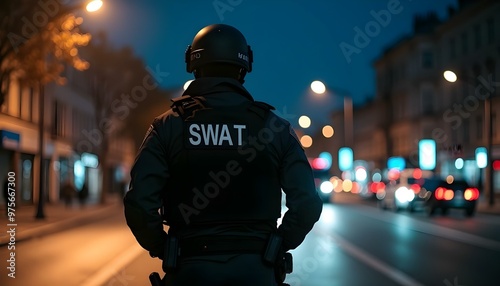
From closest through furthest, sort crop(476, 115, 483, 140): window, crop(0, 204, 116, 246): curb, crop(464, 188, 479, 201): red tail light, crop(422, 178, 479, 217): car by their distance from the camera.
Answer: crop(0, 204, 116, 246): curb, crop(464, 188, 479, 201): red tail light, crop(422, 178, 479, 217): car, crop(476, 115, 483, 140): window

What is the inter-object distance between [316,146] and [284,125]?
135235 mm

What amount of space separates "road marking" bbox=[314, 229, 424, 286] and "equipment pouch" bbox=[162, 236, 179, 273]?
24.9ft

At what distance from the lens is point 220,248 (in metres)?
3.21

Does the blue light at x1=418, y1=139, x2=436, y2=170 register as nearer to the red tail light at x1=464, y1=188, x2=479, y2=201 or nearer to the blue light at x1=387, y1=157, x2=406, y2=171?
the red tail light at x1=464, y1=188, x2=479, y2=201

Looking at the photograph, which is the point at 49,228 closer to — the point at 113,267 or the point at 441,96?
the point at 113,267

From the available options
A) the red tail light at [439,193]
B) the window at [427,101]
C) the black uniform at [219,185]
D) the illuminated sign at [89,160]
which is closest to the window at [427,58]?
the window at [427,101]

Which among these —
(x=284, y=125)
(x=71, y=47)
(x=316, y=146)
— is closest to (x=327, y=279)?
(x=284, y=125)

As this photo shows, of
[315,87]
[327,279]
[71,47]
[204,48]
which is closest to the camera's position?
[204,48]

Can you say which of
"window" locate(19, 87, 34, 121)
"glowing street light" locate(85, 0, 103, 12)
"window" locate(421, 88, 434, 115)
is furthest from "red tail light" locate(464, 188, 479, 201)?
"window" locate(421, 88, 434, 115)

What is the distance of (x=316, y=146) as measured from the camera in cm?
13812

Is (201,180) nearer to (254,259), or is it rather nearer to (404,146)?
(254,259)

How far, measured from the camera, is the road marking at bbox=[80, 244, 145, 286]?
1066 cm

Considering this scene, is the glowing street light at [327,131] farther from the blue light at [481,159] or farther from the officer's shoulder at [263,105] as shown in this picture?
the officer's shoulder at [263,105]

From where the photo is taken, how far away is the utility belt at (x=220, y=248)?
10.4 feet
